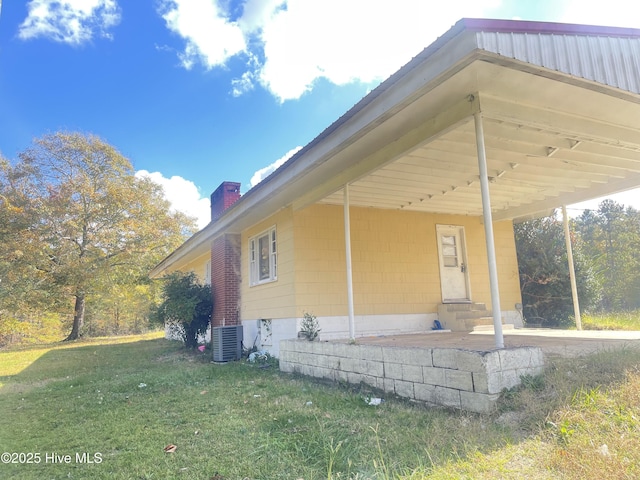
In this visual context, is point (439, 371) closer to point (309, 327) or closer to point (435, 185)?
point (309, 327)

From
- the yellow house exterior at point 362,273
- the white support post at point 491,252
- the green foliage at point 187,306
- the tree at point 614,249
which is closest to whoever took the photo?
the white support post at point 491,252

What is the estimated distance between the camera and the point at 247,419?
423 centimetres

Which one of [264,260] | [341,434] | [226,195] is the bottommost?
[341,434]

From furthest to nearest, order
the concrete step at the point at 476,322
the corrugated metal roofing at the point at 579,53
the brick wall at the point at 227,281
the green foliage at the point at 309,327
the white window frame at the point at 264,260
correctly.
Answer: the brick wall at the point at 227,281
the white window frame at the point at 264,260
the concrete step at the point at 476,322
the green foliage at the point at 309,327
the corrugated metal roofing at the point at 579,53

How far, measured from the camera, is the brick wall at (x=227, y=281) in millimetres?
10602

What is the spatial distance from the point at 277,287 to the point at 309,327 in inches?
62.0

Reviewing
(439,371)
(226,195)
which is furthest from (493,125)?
(226,195)

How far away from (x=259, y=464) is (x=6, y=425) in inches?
137

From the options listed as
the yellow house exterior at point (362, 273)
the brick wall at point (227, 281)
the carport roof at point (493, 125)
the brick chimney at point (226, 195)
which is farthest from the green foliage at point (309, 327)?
the brick chimney at point (226, 195)

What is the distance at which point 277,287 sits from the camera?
342 inches

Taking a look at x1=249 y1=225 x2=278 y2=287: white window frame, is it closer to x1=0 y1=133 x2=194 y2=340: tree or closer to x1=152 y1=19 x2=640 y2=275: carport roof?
x1=152 y1=19 x2=640 y2=275: carport roof

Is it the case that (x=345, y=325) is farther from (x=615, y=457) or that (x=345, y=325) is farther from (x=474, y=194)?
(x=615, y=457)

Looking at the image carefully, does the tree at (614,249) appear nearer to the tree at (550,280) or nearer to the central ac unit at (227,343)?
the tree at (550,280)

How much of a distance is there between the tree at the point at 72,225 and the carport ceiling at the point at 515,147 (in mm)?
15736
